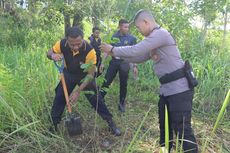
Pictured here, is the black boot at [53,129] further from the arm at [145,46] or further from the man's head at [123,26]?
the man's head at [123,26]

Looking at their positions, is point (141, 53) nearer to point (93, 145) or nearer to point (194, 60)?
point (93, 145)

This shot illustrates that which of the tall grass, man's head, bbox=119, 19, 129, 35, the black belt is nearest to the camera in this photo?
the black belt

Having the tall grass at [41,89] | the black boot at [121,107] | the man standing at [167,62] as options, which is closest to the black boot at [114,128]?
the tall grass at [41,89]

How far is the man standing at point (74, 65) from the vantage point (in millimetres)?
3561

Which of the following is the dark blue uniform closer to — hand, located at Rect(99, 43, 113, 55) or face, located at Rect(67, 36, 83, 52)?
face, located at Rect(67, 36, 83, 52)

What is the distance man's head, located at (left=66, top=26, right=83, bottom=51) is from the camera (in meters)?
3.53

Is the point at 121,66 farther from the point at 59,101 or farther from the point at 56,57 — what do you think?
the point at 56,57

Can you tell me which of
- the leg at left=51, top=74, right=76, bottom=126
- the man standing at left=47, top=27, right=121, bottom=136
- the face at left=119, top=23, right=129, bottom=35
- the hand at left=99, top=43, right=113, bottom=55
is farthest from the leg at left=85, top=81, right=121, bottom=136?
the face at left=119, top=23, right=129, bottom=35

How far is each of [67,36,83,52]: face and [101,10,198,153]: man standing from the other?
2.09 ft

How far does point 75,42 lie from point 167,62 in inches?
41.5

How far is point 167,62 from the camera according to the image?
3020mm

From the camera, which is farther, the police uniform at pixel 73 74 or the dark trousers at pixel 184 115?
the police uniform at pixel 73 74

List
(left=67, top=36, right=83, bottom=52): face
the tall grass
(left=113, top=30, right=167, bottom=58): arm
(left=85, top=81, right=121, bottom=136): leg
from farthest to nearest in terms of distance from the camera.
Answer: (left=85, top=81, right=121, bottom=136): leg < (left=67, top=36, right=83, bottom=52): face < the tall grass < (left=113, top=30, right=167, bottom=58): arm

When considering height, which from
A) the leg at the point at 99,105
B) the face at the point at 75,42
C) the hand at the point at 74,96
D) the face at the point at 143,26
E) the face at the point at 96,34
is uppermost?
the face at the point at 143,26
